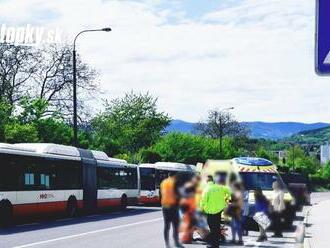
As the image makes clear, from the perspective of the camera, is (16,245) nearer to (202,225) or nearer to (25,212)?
(202,225)

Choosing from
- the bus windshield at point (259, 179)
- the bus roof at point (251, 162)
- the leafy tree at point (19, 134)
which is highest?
the leafy tree at point (19, 134)

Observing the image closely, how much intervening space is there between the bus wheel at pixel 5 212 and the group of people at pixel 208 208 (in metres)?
6.53

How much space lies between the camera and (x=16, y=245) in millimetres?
16500

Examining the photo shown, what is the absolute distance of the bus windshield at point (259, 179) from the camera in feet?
69.6

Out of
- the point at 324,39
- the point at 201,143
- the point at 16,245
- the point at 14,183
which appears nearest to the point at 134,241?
the point at 16,245

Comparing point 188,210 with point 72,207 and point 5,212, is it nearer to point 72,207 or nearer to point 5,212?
point 5,212

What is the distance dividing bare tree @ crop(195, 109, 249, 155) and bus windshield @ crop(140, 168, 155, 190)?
72904 millimetres

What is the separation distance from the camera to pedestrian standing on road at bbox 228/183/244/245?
16.2 metres

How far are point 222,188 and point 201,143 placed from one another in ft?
208

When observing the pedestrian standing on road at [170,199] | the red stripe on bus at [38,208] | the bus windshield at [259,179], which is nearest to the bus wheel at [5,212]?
the red stripe on bus at [38,208]

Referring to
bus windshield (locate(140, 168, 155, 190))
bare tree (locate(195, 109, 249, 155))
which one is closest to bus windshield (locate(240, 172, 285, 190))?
bus windshield (locate(140, 168, 155, 190))

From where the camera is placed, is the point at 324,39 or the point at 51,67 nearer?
the point at 324,39

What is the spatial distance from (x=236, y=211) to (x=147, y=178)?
76.1 feet

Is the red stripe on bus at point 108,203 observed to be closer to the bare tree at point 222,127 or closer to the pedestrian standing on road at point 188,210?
the pedestrian standing on road at point 188,210
